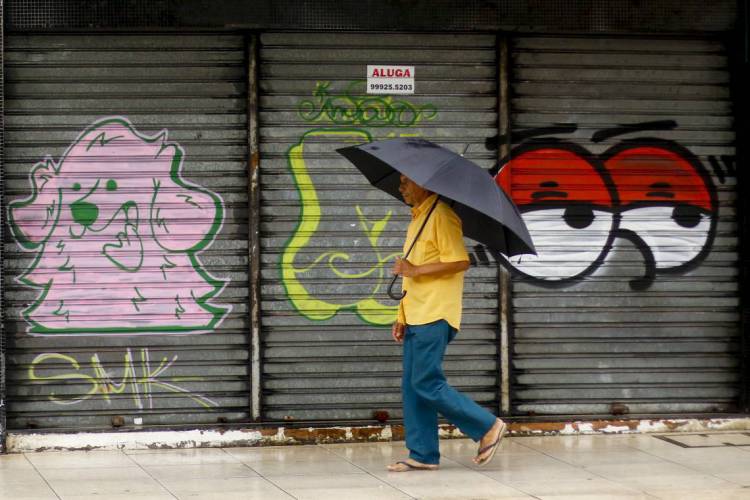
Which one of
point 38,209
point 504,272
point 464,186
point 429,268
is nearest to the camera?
point 464,186

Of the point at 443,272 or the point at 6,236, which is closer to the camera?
the point at 443,272

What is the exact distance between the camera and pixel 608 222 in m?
8.95

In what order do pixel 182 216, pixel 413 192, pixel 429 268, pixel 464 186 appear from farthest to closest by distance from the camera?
pixel 182 216 < pixel 413 192 < pixel 429 268 < pixel 464 186

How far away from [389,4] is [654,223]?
240 centimetres

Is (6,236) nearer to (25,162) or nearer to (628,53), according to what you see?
(25,162)

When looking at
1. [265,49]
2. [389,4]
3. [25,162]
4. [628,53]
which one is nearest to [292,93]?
[265,49]

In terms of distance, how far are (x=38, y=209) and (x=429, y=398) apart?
293 centimetres

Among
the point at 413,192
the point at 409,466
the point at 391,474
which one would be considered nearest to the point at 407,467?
the point at 409,466

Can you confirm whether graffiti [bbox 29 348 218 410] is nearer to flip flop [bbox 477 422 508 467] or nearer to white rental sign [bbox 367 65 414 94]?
flip flop [bbox 477 422 508 467]

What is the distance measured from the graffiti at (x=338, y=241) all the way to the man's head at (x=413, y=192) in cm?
110

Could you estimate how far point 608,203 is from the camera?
8945 millimetres

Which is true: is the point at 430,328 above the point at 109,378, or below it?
above

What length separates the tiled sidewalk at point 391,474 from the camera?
7141mm

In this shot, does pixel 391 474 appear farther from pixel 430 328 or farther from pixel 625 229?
pixel 625 229
